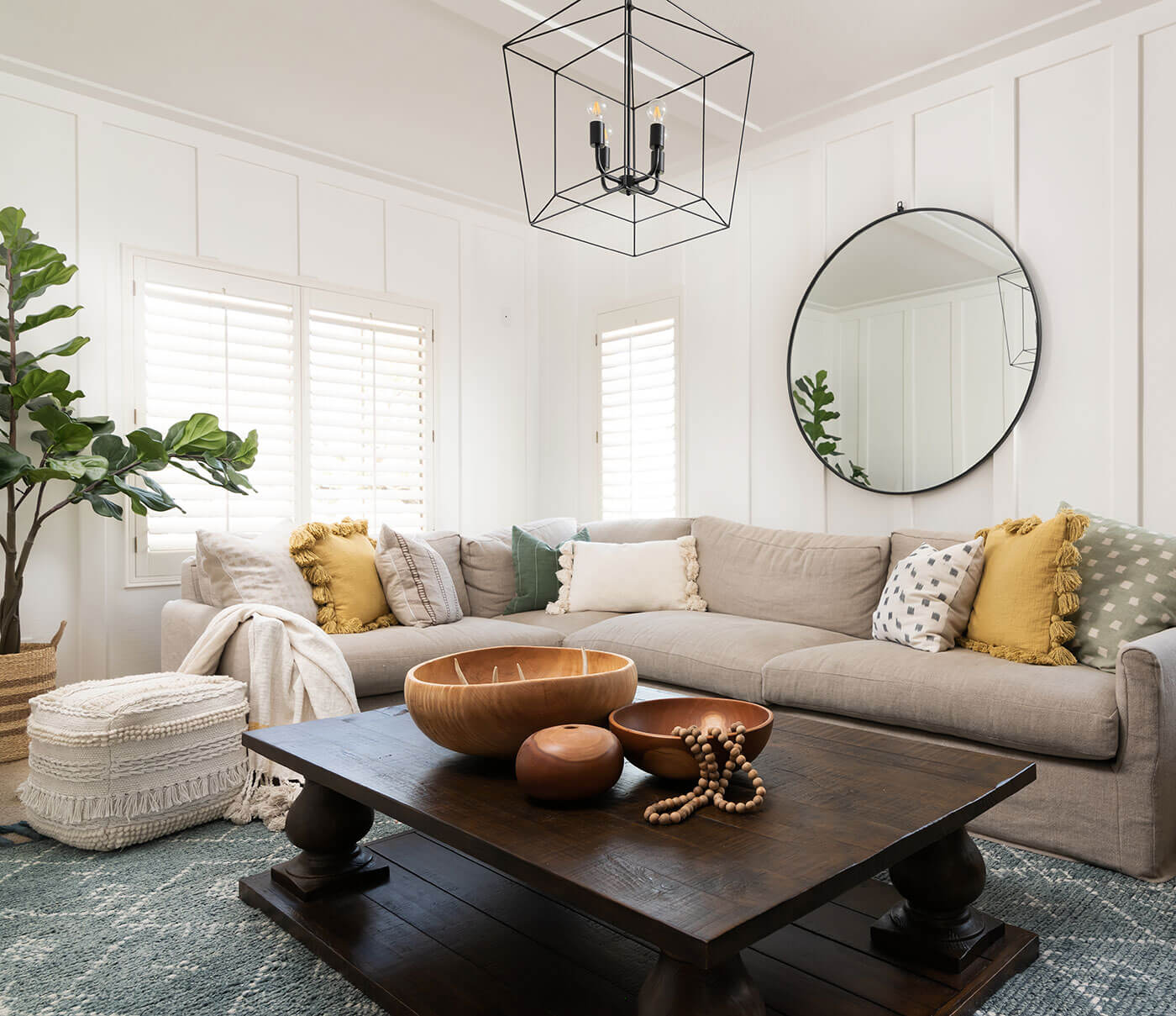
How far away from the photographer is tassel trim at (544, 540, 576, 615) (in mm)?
3770

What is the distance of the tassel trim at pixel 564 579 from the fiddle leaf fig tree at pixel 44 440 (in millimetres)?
1510

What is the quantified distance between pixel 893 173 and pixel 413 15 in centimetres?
207

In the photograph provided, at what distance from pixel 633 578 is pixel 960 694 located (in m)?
1.65

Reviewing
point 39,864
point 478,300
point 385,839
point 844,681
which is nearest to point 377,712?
point 385,839

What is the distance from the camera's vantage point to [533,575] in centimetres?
386

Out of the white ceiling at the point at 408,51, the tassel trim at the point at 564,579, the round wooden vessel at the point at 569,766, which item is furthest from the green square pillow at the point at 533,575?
the round wooden vessel at the point at 569,766

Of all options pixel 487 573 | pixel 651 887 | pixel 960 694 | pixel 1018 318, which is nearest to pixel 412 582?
pixel 487 573

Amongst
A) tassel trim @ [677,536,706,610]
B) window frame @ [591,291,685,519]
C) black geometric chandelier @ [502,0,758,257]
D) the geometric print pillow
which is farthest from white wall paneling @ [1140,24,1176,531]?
window frame @ [591,291,685,519]

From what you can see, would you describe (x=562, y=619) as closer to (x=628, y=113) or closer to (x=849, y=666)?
(x=849, y=666)

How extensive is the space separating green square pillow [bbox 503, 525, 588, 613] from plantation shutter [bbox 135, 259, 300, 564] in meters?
1.27

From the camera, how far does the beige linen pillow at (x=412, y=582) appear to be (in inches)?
133

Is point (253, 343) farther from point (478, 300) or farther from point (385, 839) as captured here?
point (385, 839)

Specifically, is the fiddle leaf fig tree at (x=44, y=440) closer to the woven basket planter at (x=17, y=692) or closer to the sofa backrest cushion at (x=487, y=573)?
the woven basket planter at (x=17, y=692)

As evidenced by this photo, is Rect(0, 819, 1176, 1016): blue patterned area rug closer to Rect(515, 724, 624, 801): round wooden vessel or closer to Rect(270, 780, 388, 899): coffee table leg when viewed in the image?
Rect(270, 780, 388, 899): coffee table leg
